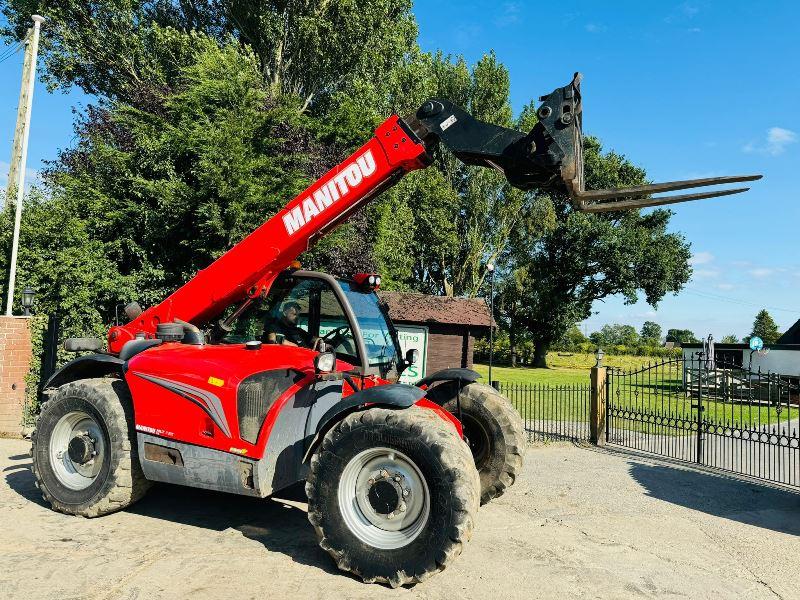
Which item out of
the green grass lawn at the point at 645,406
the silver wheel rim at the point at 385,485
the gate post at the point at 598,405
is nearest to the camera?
the silver wheel rim at the point at 385,485

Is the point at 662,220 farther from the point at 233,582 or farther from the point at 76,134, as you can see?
the point at 233,582

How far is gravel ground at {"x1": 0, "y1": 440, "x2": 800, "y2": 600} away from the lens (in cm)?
396

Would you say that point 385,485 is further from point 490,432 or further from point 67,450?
point 67,450

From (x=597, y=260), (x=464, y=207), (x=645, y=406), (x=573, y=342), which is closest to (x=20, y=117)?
(x=645, y=406)

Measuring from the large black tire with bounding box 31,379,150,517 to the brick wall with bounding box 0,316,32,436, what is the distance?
16.7 ft

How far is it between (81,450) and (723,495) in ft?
25.8

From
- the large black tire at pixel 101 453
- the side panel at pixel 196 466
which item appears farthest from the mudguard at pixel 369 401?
the large black tire at pixel 101 453

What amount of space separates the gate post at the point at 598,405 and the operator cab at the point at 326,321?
6.68m

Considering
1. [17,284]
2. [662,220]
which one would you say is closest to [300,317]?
[17,284]

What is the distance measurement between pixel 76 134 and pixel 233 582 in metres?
19.1

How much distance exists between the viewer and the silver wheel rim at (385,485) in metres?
4.13

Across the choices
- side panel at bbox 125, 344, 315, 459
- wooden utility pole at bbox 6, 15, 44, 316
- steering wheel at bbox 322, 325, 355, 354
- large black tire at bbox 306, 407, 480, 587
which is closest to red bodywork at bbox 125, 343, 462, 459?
side panel at bbox 125, 344, 315, 459

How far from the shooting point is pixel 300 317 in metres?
5.52

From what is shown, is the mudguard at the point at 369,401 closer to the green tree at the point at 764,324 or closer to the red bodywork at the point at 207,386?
the red bodywork at the point at 207,386
